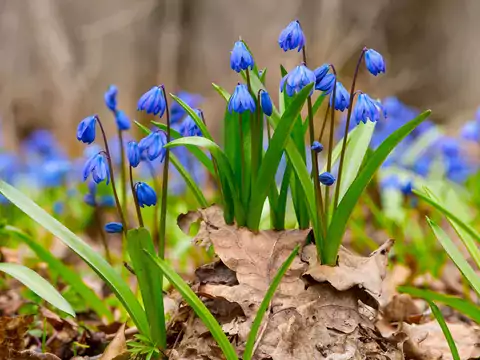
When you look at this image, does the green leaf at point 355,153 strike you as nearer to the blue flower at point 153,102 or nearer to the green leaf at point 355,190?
the green leaf at point 355,190

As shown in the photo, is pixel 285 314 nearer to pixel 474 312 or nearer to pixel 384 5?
pixel 474 312

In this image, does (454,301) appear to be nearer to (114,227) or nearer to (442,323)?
(442,323)

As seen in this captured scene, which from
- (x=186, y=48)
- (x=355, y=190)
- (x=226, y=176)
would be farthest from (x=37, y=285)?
(x=186, y=48)

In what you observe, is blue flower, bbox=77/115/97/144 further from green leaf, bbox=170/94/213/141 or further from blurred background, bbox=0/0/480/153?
blurred background, bbox=0/0/480/153

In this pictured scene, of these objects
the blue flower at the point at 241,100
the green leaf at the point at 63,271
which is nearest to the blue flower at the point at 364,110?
the blue flower at the point at 241,100

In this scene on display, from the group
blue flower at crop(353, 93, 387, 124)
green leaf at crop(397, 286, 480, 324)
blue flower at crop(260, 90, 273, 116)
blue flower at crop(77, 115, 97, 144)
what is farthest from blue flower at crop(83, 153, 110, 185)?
green leaf at crop(397, 286, 480, 324)

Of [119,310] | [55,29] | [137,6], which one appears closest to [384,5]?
[137,6]
